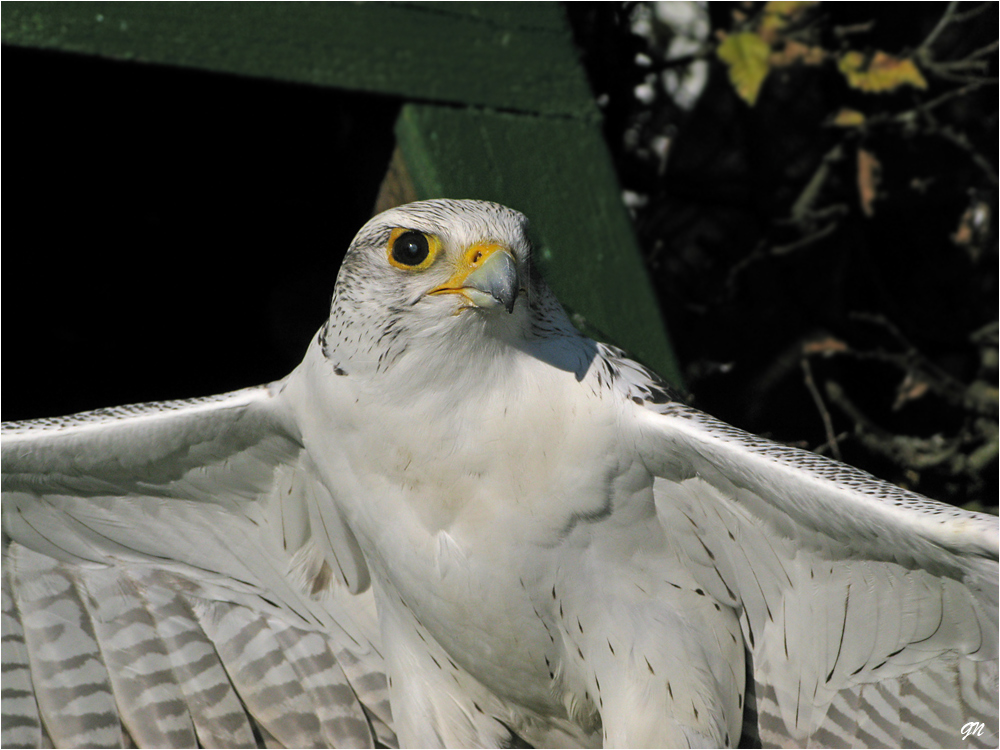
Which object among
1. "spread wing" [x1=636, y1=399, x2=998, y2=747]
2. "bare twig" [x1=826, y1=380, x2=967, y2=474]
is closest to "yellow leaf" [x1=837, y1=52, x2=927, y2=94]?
"bare twig" [x1=826, y1=380, x2=967, y2=474]

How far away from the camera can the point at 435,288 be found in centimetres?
200

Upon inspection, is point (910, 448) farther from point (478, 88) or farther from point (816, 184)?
point (478, 88)

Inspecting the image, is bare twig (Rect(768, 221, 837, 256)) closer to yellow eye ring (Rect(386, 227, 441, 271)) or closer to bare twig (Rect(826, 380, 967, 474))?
bare twig (Rect(826, 380, 967, 474))

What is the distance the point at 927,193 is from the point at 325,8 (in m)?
2.33

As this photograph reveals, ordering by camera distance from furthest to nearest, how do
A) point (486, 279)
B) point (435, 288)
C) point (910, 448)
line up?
1. point (910, 448)
2. point (435, 288)
3. point (486, 279)

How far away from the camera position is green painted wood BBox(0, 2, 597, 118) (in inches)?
92.9

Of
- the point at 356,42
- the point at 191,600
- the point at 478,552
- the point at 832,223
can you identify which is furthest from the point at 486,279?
the point at 832,223

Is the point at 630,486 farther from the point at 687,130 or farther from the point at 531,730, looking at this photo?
the point at 687,130

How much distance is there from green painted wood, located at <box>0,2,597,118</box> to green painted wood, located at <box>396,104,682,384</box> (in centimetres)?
7

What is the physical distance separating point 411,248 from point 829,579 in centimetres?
104

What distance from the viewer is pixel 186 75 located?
246 centimetres

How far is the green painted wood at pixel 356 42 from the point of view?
2.36m

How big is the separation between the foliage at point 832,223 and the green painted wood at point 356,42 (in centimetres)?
72

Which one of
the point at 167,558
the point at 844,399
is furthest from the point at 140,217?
the point at 844,399
